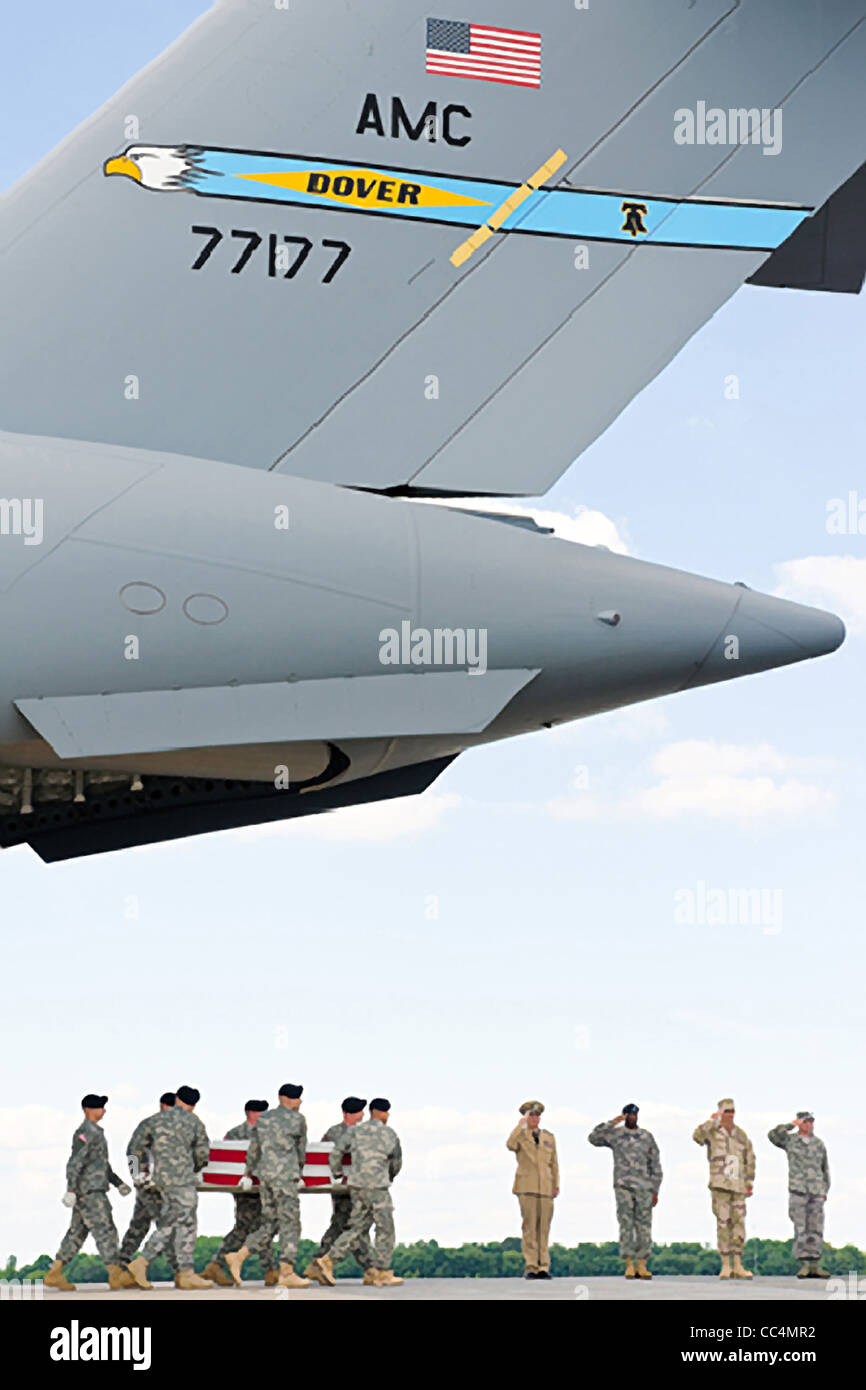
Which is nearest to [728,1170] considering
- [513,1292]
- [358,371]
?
[513,1292]

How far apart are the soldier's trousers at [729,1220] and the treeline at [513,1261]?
1.43 ft

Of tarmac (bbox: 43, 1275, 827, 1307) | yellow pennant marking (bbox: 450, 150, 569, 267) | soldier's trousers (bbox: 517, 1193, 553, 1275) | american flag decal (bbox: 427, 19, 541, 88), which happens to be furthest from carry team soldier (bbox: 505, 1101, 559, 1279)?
american flag decal (bbox: 427, 19, 541, 88)

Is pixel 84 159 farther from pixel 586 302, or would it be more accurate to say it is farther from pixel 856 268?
pixel 856 268

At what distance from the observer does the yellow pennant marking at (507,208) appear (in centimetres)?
744

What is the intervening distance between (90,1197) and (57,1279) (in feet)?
1.59

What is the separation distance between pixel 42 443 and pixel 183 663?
3.87ft

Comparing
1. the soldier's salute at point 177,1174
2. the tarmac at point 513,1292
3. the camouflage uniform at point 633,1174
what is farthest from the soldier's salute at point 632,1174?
the soldier's salute at point 177,1174

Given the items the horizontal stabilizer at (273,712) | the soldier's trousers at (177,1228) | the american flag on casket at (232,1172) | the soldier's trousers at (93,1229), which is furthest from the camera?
the american flag on casket at (232,1172)

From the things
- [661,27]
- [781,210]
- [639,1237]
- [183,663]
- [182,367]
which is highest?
[661,27]

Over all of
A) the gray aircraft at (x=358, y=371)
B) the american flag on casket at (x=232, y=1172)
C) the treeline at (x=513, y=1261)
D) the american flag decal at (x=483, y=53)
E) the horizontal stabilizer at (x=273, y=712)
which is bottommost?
the treeline at (x=513, y=1261)

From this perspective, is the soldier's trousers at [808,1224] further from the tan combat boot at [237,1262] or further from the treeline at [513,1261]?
the tan combat boot at [237,1262]

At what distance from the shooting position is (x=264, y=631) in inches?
255

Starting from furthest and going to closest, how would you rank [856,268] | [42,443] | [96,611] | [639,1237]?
1. [639,1237]
2. [856,268]
3. [42,443]
4. [96,611]
